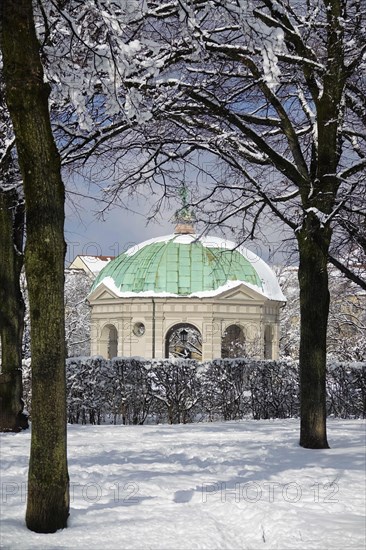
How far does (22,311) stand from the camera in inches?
459

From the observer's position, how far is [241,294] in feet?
119

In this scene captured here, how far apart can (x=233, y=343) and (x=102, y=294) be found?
7.24 meters

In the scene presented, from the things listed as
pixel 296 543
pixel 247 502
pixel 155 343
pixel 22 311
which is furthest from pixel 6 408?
pixel 155 343

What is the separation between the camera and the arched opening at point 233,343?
120 ft

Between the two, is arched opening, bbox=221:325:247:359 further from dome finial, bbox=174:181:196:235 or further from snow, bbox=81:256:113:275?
snow, bbox=81:256:113:275

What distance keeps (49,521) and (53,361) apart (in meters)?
1.11

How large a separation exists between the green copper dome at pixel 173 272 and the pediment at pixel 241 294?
42 cm

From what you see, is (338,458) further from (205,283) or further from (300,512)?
(205,283)

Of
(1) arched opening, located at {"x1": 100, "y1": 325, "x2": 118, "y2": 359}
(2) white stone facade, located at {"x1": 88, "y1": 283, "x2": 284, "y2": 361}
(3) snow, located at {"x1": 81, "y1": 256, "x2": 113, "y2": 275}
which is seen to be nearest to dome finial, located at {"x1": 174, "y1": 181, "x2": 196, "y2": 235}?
(2) white stone facade, located at {"x1": 88, "y1": 283, "x2": 284, "y2": 361}

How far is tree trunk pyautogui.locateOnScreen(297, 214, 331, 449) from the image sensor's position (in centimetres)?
911

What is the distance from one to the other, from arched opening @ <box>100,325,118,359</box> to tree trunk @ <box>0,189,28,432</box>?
25.9 meters

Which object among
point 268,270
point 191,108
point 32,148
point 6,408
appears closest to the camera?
point 32,148

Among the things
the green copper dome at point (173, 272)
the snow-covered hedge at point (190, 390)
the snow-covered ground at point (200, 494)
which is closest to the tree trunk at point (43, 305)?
the snow-covered ground at point (200, 494)

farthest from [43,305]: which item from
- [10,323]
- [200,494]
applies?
[10,323]
